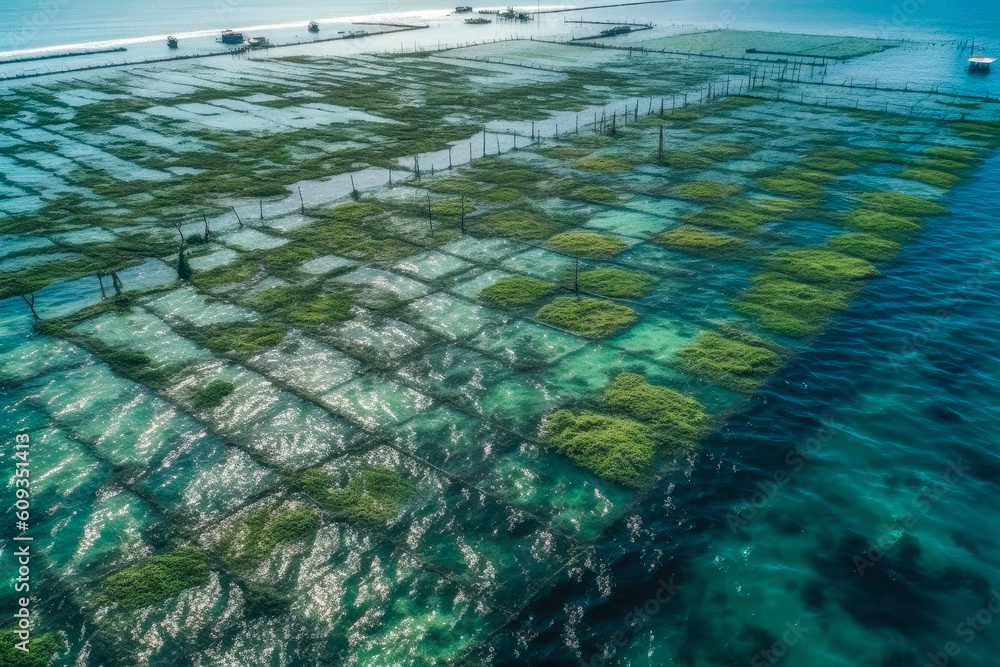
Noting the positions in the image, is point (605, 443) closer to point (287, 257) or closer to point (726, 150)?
point (287, 257)

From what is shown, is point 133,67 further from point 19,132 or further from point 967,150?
point 967,150

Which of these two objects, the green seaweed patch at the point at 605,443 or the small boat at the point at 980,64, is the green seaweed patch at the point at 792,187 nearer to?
the green seaweed patch at the point at 605,443

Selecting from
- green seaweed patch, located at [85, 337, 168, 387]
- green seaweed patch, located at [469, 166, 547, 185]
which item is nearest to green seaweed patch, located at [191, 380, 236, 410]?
green seaweed patch, located at [85, 337, 168, 387]

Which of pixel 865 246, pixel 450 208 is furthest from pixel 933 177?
pixel 450 208

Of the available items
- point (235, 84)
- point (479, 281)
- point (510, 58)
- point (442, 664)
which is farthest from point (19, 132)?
point (442, 664)

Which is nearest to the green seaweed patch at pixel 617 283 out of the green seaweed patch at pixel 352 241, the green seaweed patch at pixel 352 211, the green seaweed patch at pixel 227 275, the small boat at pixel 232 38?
the green seaweed patch at pixel 352 241

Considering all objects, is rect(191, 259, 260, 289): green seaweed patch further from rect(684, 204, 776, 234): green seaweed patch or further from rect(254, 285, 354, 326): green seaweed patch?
rect(684, 204, 776, 234): green seaweed patch

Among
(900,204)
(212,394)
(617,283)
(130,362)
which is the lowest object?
(212,394)
